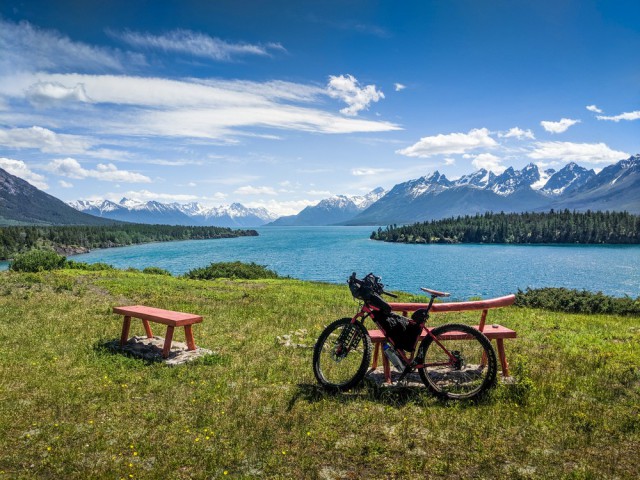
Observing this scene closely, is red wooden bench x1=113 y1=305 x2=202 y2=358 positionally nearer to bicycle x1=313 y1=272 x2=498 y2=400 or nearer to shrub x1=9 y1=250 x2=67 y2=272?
bicycle x1=313 y1=272 x2=498 y2=400

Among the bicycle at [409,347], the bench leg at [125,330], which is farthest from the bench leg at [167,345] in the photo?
the bicycle at [409,347]

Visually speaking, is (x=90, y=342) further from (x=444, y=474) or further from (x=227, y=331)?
(x=444, y=474)

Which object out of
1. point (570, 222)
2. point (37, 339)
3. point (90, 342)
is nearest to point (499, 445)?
point (90, 342)

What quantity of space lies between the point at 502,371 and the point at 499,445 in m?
3.74

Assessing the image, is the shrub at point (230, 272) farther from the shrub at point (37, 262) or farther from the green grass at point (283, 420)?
the green grass at point (283, 420)

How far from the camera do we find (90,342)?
46.5 feet

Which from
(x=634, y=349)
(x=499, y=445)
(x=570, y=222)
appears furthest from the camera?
(x=570, y=222)

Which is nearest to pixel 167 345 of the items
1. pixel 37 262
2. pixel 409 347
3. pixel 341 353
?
pixel 341 353

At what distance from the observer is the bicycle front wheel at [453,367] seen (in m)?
9.16

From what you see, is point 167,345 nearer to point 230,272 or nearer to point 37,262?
point 37,262

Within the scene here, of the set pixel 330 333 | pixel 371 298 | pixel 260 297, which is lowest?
pixel 260 297

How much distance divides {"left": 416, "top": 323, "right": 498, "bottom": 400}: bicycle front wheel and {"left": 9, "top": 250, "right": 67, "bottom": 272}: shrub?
42.4m

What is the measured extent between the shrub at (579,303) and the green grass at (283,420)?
19986 millimetres

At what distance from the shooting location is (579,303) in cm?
3294
